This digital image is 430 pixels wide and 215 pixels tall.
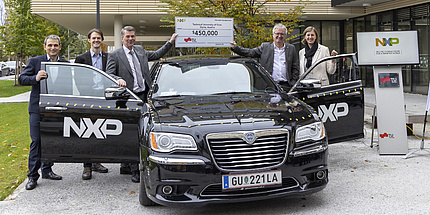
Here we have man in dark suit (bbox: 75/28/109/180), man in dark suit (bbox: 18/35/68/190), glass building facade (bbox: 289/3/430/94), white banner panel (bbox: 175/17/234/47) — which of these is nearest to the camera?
man in dark suit (bbox: 18/35/68/190)

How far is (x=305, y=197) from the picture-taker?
4918mm

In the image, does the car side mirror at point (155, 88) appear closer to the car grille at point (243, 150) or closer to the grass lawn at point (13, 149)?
the car grille at point (243, 150)

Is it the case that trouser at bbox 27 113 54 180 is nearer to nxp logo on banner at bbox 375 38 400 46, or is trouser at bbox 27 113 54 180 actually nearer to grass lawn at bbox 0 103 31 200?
grass lawn at bbox 0 103 31 200

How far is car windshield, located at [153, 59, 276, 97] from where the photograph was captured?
17.3 ft

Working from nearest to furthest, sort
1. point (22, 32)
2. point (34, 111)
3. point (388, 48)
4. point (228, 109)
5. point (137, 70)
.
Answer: point (228, 109) < point (34, 111) < point (137, 70) < point (388, 48) < point (22, 32)

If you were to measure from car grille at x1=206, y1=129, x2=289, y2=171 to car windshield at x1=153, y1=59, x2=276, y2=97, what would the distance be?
49.1 inches

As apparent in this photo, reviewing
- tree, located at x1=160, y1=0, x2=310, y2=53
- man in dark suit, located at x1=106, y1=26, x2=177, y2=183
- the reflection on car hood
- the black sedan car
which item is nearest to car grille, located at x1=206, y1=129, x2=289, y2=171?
the black sedan car

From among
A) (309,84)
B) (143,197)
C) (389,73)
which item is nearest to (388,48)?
(389,73)

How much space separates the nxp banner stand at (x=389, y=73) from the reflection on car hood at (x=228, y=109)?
8.12ft

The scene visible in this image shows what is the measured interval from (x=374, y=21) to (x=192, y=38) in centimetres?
1636

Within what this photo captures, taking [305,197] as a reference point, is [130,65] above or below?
above

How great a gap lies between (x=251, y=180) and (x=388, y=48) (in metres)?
4.03

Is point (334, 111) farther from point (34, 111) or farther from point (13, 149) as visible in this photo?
point (13, 149)

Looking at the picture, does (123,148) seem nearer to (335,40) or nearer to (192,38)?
(192,38)
